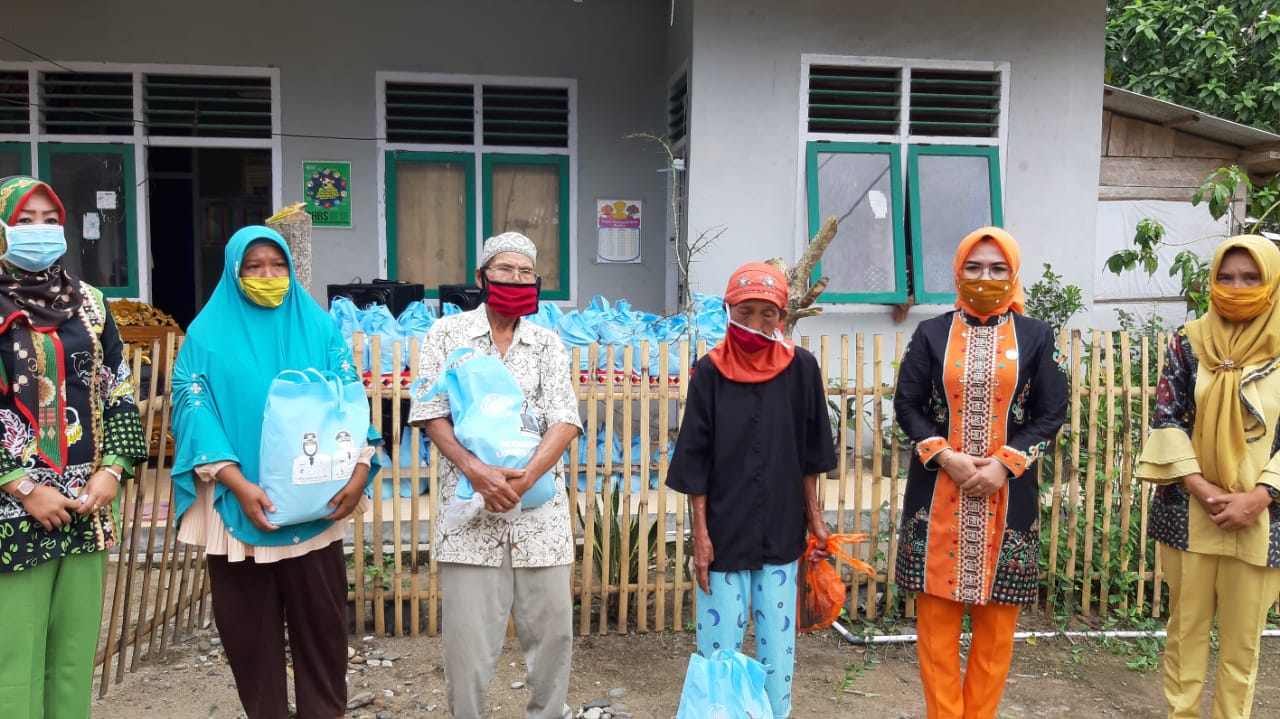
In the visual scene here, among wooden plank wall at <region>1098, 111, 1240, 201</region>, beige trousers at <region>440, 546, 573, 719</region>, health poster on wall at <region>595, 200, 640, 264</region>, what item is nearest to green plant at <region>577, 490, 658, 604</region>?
beige trousers at <region>440, 546, 573, 719</region>

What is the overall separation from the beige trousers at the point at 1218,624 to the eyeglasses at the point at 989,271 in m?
1.24


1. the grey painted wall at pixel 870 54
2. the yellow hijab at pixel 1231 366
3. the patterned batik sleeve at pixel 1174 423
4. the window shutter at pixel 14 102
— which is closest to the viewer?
the yellow hijab at pixel 1231 366

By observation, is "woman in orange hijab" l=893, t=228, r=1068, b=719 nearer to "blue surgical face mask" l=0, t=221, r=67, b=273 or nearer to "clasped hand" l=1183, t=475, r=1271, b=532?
"clasped hand" l=1183, t=475, r=1271, b=532

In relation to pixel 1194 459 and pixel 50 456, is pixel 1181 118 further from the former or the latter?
pixel 50 456

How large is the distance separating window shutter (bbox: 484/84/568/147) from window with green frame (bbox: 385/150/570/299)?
0.55ft

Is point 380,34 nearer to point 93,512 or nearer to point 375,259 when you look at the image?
point 375,259

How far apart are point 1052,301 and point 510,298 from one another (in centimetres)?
579

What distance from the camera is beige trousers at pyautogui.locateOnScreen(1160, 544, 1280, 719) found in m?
3.40

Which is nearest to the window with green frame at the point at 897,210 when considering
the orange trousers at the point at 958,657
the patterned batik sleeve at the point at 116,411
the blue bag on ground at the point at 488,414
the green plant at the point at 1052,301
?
the green plant at the point at 1052,301

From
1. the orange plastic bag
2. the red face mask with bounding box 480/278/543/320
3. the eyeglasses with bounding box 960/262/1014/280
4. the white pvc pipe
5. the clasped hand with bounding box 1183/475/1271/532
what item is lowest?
the white pvc pipe

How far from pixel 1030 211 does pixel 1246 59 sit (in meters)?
6.21

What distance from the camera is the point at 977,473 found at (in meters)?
3.23

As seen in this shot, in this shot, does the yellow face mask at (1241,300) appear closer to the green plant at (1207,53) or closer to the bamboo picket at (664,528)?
the bamboo picket at (664,528)

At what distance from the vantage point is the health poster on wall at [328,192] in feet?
26.5
